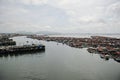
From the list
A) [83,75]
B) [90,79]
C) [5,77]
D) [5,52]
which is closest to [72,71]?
[83,75]

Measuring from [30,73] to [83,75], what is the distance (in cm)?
650

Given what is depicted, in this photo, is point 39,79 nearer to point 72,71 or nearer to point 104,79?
point 72,71

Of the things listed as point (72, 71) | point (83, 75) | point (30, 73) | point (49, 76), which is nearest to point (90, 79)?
point (83, 75)

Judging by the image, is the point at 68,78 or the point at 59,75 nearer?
the point at 68,78

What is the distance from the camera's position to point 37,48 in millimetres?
40844

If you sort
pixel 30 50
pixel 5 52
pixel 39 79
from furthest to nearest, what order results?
pixel 30 50 → pixel 5 52 → pixel 39 79

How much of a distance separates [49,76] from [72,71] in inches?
137

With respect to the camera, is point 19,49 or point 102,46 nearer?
point 19,49

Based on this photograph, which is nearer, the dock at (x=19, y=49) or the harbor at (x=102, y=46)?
the harbor at (x=102, y=46)

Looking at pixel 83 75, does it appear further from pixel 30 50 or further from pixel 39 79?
pixel 30 50

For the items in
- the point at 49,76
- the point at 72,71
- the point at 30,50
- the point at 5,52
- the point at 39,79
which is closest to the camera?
the point at 39,79

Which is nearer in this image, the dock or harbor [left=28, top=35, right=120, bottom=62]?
harbor [left=28, top=35, right=120, bottom=62]

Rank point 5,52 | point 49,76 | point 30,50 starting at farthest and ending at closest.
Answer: point 30,50 < point 5,52 < point 49,76

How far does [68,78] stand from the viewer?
1772 cm
